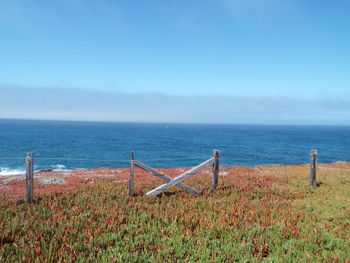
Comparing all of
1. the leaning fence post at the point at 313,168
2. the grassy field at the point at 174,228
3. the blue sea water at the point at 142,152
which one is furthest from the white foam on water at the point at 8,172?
the leaning fence post at the point at 313,168

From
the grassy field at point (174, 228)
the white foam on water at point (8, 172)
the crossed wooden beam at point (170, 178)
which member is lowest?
the white foam on water at point (8, 172)

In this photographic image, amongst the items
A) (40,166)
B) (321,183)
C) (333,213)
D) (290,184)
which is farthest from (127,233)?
(40,166)

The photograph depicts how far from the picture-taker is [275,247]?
20.1 ft

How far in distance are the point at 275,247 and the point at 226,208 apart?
3074 mm

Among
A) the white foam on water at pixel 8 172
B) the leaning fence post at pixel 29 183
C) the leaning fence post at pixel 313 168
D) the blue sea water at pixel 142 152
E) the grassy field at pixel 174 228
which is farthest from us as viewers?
the blue sea water at pixel 142 152

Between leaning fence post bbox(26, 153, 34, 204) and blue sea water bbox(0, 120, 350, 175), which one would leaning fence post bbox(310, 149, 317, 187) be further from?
leaning fence post bbox(26, 153, 34, 204)

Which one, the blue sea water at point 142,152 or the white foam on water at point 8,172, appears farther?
the blue sea water at point 142,152

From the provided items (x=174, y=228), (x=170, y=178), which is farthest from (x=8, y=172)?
(x=174, y=228)

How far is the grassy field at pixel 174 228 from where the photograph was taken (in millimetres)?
5598

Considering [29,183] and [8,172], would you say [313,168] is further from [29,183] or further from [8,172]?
[8,172]

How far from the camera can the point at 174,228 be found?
279 inches

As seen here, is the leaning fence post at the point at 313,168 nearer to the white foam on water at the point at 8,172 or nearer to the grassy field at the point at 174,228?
the grassy field at the point at 174,228

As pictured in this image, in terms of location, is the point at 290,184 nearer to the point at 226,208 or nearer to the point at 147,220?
the point at 226,208

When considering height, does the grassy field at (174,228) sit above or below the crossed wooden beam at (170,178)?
below
